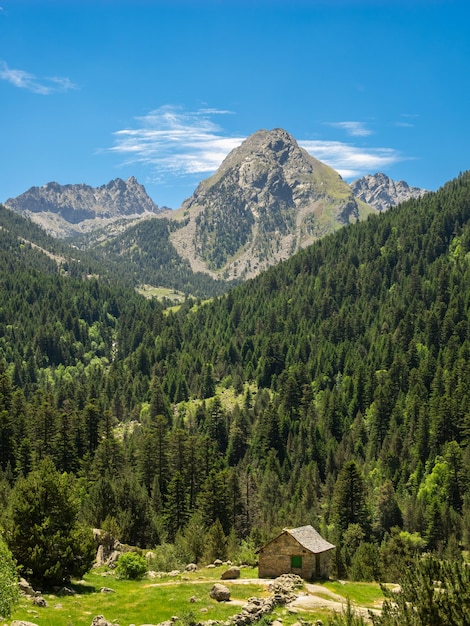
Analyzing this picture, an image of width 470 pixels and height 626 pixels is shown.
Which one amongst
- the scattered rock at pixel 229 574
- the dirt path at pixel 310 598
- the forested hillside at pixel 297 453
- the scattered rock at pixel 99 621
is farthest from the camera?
the forested hillside at pixel 297 453

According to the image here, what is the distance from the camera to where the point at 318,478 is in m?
137

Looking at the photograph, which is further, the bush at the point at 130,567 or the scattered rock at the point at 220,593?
the bush at the point at 130,567

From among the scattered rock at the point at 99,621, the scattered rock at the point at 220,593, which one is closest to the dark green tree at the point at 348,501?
the scattered rock at the point at 220,593

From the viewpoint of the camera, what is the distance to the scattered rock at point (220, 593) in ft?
148

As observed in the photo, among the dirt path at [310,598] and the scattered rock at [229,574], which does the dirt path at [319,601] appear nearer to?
the dirt path at [310,598]

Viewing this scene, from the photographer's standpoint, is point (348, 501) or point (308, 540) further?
point (348, 501)

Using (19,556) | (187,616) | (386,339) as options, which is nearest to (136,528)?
(19,556)

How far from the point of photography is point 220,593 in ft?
149

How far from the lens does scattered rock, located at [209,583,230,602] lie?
1778 inches

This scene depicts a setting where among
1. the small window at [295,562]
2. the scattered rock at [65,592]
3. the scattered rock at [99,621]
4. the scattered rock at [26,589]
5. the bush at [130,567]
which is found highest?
the scattered rock at [26,589]

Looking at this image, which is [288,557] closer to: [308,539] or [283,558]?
[283,558]

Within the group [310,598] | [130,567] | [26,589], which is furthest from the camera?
[130,567]

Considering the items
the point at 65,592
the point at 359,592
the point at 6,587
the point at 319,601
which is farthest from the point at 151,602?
the point at 359,592

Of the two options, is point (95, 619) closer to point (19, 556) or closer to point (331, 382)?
point (19, 556)
